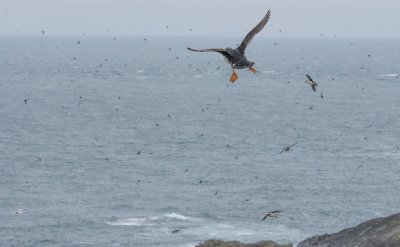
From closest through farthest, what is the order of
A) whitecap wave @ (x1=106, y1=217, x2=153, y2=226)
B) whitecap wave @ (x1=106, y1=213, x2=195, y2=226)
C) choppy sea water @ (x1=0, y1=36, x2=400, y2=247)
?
choppy sea water @ (x1=0, y1=36, x2=400, y2=247) < whitecap wave @ (x1=106, y1=217, x2=153, y2=226) < whitecap wave @ (x1=106, y1=213, x2=195, y2=226)

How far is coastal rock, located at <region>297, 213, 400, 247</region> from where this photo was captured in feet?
124

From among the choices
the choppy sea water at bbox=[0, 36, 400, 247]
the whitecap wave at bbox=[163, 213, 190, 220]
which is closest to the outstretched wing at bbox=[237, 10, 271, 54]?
the choppy sea water at bbox=[0, 36, 400, 247]

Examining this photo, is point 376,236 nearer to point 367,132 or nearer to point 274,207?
point 274,207

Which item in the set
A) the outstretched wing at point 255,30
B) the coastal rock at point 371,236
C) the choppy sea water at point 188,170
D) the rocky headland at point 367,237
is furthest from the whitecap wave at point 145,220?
the outstretched wing at point 255,30

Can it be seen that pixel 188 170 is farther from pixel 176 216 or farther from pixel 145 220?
pixel 145 220

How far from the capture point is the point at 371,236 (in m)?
40.7

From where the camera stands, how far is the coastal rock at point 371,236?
37688 mm

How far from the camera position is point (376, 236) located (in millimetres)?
39812

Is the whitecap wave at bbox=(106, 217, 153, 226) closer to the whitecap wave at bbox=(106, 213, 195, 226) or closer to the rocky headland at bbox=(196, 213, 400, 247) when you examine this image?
the whitecap wave at bbox=(106, 213, 195, 226)

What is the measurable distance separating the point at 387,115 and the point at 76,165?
76595 millimetres

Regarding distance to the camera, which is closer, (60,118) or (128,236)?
(128,236)

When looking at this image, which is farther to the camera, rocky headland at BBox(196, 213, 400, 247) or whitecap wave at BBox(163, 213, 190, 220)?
whitecap wave at BBox(163, 213, 190, 220)

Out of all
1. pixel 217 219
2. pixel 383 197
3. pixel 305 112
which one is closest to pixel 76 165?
pixel 217 219

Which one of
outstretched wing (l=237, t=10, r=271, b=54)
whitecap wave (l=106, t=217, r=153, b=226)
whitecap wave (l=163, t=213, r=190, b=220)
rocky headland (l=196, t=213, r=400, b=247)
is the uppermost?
outstretched wing (l=237, t=10, r=271, b=54)
